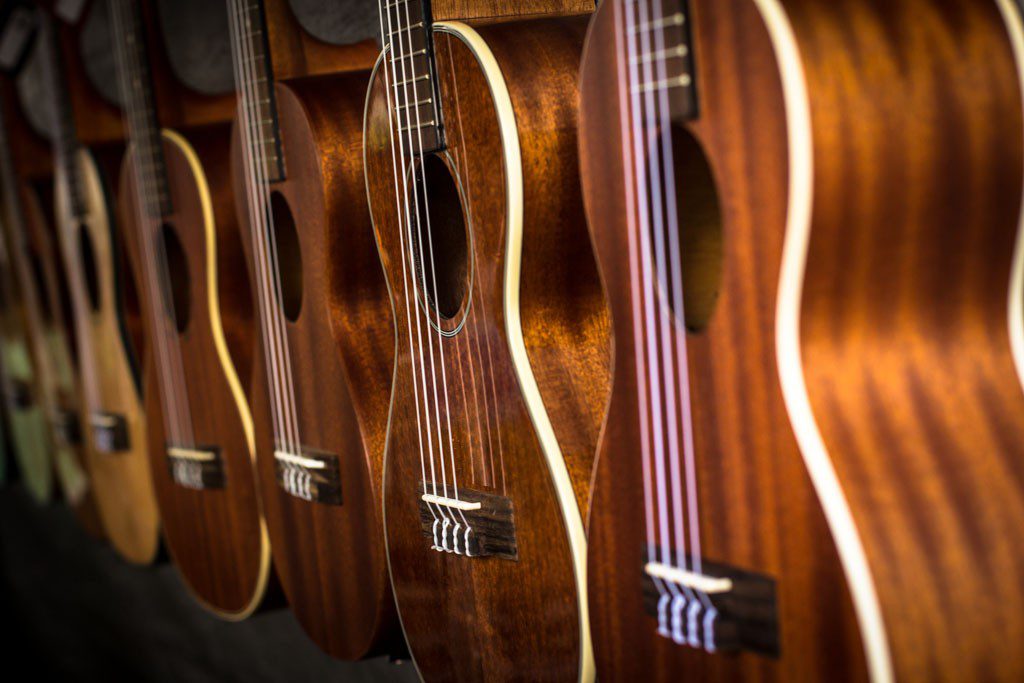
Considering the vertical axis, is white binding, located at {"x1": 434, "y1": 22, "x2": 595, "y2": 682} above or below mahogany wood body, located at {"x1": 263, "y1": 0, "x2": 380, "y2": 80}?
below

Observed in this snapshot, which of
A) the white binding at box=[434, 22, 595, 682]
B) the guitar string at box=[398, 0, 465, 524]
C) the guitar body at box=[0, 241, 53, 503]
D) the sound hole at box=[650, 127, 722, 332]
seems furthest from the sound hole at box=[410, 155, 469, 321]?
the guitar body at box=[0, 241, 53, 503]

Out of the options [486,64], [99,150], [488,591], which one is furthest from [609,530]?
[99,150]

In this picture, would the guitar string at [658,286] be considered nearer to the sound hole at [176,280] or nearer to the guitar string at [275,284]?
the guitar string at [275,284]

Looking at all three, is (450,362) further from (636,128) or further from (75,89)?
(75,89)

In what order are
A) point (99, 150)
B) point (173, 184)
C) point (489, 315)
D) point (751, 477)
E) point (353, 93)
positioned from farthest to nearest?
point (99, 150) < point (173, 184) < point (353, 93) < point (489, 315) < point (751, 477)

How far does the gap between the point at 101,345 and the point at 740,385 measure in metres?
1.44

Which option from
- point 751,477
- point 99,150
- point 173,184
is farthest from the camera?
point 99,150

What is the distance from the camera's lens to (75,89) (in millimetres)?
1856

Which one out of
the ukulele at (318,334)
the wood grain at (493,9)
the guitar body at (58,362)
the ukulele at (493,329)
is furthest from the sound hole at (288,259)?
the guitar body at (58,362)

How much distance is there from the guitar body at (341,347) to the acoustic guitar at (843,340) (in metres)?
0.48

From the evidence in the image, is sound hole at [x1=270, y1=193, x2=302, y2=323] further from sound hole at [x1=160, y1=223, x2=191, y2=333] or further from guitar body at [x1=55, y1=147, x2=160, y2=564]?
guitar body at [x1=55, y1=147, x2=160, y2=564]

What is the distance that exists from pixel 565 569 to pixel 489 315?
0.22 metres

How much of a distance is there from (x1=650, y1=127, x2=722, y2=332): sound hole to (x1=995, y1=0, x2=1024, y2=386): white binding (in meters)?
0.21

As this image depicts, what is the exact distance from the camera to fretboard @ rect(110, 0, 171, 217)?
1.53 m
